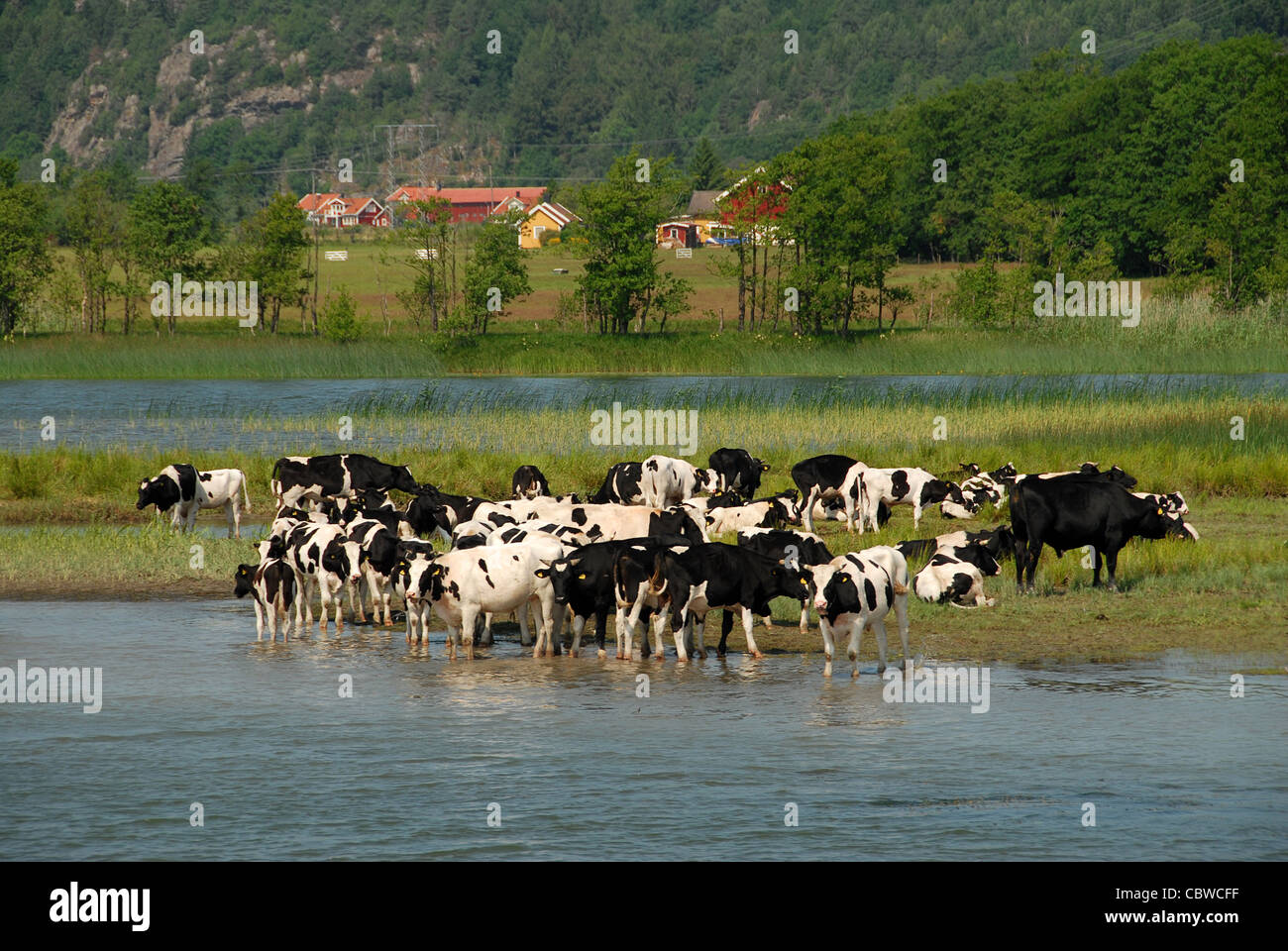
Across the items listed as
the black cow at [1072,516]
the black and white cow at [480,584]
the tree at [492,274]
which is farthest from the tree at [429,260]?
the black and white cow at [480,584]

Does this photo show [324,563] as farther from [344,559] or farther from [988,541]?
[988,541]

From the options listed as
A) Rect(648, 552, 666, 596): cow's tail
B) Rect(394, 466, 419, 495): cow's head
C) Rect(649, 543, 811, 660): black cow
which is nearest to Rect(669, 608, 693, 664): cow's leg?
Rect(649, 543, 811, 660): black cow

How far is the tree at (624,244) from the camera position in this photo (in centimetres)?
8325

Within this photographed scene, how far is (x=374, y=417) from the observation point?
1593 inches

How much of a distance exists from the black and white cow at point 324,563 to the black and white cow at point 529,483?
624 cm

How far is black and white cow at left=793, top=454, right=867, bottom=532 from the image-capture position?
25.4 metres

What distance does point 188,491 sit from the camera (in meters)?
25.9

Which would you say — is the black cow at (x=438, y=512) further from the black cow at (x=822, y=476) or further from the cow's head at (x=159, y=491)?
the black cow at (x=822, y=476)

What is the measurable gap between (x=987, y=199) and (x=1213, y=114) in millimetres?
19111

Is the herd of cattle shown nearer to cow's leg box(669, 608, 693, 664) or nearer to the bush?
cow's leg box(669, 608, 693, 664)

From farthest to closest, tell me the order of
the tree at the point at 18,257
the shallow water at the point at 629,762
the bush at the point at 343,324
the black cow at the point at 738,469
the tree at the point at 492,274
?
the tree at the point at 492,274 → the tree at the point at 18,257 → the bush at the point at 343,324 → the black cow at the point at 738,469 → the shallow water at the point at 629,762
